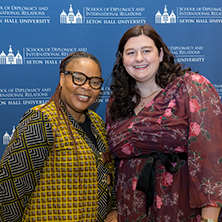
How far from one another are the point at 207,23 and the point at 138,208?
161cm

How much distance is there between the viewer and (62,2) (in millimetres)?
1928

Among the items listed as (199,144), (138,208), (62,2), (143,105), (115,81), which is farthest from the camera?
(62,2)

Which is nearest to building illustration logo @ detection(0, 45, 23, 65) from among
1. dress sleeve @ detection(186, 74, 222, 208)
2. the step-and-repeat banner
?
the step-and-repeat banner

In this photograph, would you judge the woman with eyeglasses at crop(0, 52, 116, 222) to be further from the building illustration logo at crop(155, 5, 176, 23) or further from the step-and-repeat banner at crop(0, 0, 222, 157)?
the building illustration logo at crop(155, 5, 176, 23)

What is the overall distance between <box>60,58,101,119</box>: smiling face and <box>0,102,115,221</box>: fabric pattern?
115 mm

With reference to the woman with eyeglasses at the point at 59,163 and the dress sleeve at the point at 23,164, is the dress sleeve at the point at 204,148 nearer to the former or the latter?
the woman with eyeglasses at the point at 59,163

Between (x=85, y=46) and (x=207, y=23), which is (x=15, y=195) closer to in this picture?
(x=85, y=46)

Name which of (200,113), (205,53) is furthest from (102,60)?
(200,113)

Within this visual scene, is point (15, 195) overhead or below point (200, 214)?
overhead

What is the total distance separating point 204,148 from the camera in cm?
117

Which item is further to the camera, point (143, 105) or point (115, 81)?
point (115, 81)

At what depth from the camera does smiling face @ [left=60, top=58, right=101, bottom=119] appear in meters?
1.36

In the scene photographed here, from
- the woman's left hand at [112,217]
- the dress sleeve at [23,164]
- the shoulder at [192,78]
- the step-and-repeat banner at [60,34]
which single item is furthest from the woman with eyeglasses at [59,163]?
the step-and-repeat banner at [60,34]

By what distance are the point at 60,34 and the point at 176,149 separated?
1304 millimetres
